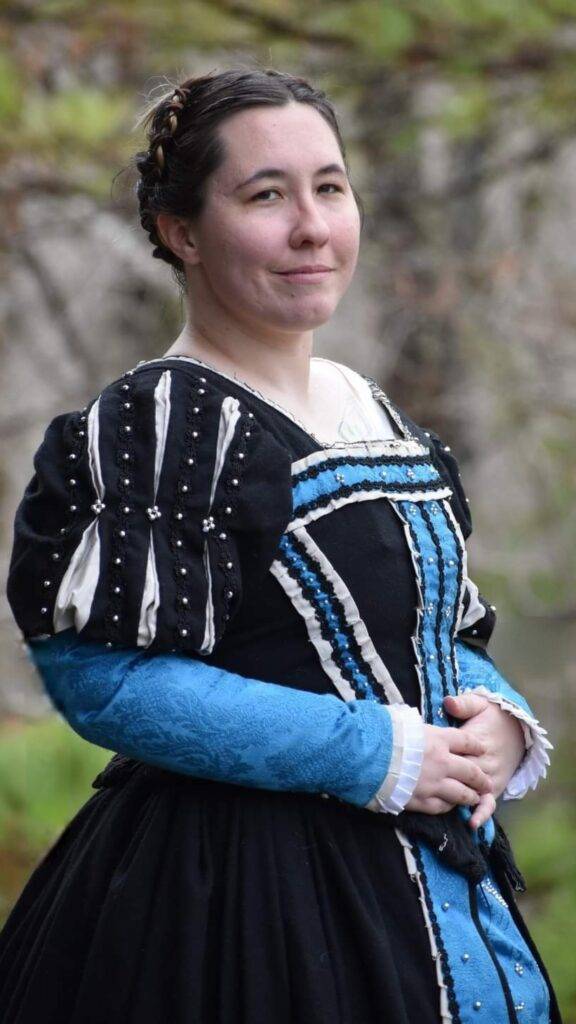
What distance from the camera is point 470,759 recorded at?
1.64m

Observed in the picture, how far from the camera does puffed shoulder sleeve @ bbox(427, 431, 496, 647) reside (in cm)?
185

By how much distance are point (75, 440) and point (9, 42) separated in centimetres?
356

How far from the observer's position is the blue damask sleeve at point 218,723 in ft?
4.86

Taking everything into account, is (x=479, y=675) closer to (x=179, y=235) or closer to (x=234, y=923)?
(x=234, y=923)

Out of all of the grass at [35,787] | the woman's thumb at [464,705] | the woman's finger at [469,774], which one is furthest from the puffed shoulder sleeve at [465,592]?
the grass at [35,787]

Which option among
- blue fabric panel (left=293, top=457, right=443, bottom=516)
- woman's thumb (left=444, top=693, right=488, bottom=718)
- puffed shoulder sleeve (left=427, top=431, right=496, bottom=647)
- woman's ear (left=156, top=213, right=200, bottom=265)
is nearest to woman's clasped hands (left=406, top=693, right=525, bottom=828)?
woman's thumb (left=444, top=693, right=488, bottom=718)

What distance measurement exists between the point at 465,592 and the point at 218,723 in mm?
477

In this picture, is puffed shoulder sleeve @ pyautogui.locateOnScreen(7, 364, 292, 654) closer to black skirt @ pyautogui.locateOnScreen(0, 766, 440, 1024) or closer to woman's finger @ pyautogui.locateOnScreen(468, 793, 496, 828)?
black skirt @ pyautogui.locateOnScreen(0, 766, 440, 1024)

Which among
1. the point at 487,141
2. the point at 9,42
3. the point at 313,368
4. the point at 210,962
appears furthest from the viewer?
the point at 487,141

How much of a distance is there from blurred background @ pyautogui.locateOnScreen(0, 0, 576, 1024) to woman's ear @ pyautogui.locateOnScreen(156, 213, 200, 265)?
1694mm

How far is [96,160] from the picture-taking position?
477 centimetres

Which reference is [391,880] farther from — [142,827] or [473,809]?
[142,827]

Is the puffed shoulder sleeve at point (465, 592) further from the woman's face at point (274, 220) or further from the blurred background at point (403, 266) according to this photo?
the blurred background at point (403, 266)

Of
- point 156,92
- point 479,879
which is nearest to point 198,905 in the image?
point 479,879
